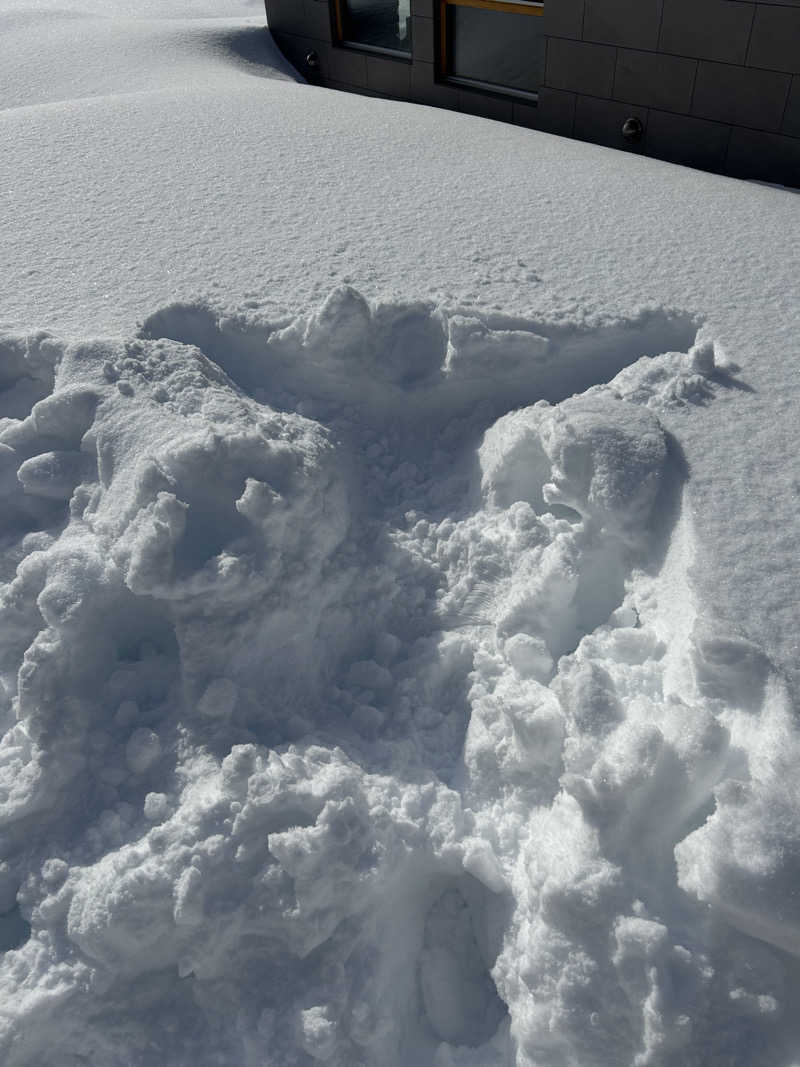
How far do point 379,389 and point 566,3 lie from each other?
12.7 ft

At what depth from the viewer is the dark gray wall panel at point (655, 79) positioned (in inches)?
187

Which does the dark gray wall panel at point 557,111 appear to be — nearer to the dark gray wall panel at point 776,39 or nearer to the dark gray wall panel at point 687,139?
the dark gray wall panel at point 687,139

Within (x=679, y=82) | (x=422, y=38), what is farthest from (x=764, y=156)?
(x=422, y=38)

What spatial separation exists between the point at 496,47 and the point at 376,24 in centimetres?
149

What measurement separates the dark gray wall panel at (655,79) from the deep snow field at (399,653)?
2189mm

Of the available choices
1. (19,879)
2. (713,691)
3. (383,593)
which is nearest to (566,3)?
(383,593)

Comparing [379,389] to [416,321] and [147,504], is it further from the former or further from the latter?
[147,504]

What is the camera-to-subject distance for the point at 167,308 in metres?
2.88

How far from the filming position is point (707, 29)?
4.50 meters

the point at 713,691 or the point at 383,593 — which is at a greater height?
the point at 713,691

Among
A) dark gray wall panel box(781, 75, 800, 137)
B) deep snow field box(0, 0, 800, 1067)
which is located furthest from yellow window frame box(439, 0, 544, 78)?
deep snow field box(0, 0, 800, 1067)

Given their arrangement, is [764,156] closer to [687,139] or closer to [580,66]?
[687,139]

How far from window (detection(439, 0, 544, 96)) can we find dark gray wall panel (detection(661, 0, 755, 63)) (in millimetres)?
972

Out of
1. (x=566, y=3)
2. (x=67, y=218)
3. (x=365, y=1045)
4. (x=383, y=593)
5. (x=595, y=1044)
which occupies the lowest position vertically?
(x=365, y=1045)
